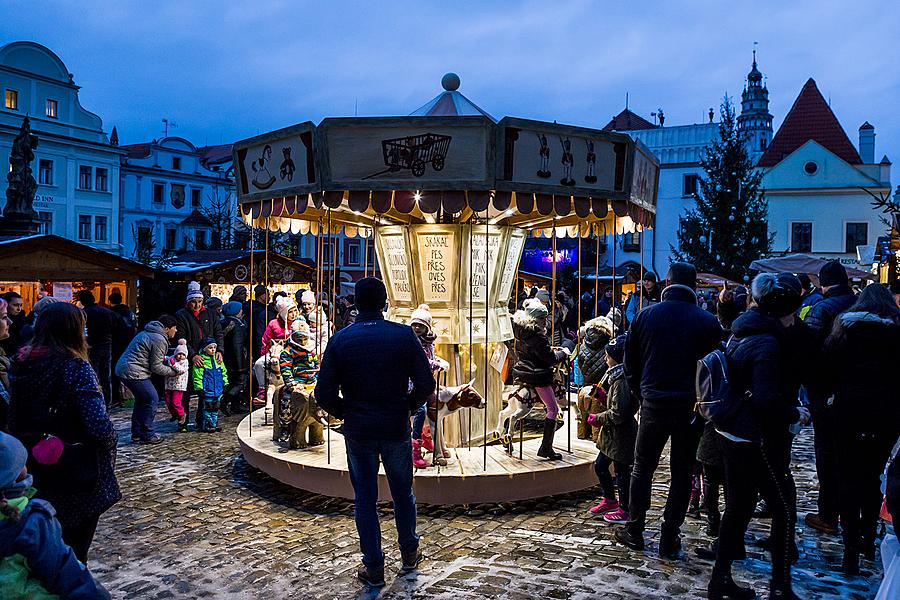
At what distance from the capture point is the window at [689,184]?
3975 cm

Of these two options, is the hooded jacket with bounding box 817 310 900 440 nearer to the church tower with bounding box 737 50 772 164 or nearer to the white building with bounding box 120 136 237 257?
the white building with bounding box 120 136 237 257

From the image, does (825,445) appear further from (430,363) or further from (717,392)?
(430,363)

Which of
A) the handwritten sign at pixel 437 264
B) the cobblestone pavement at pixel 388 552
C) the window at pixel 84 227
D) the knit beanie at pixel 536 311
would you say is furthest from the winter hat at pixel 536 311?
the window at pixel 84 227

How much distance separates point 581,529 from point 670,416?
→ 144 cm

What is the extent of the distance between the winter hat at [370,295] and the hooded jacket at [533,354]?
2500mm

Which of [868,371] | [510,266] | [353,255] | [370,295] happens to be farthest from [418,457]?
[353,255]

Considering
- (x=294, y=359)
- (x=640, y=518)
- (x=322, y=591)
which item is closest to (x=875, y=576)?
(x=640, y=518)

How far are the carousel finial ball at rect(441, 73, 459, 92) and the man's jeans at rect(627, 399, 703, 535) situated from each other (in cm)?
459

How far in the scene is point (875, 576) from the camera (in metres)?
5.03

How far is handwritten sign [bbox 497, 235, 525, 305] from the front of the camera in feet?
28.9

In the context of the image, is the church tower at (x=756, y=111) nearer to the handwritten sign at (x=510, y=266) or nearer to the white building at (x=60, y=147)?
the white building at (x=60, y=147)

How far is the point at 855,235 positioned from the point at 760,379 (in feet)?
121

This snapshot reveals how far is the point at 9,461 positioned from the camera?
2.54 m

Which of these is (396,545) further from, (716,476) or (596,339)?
(596,339)
